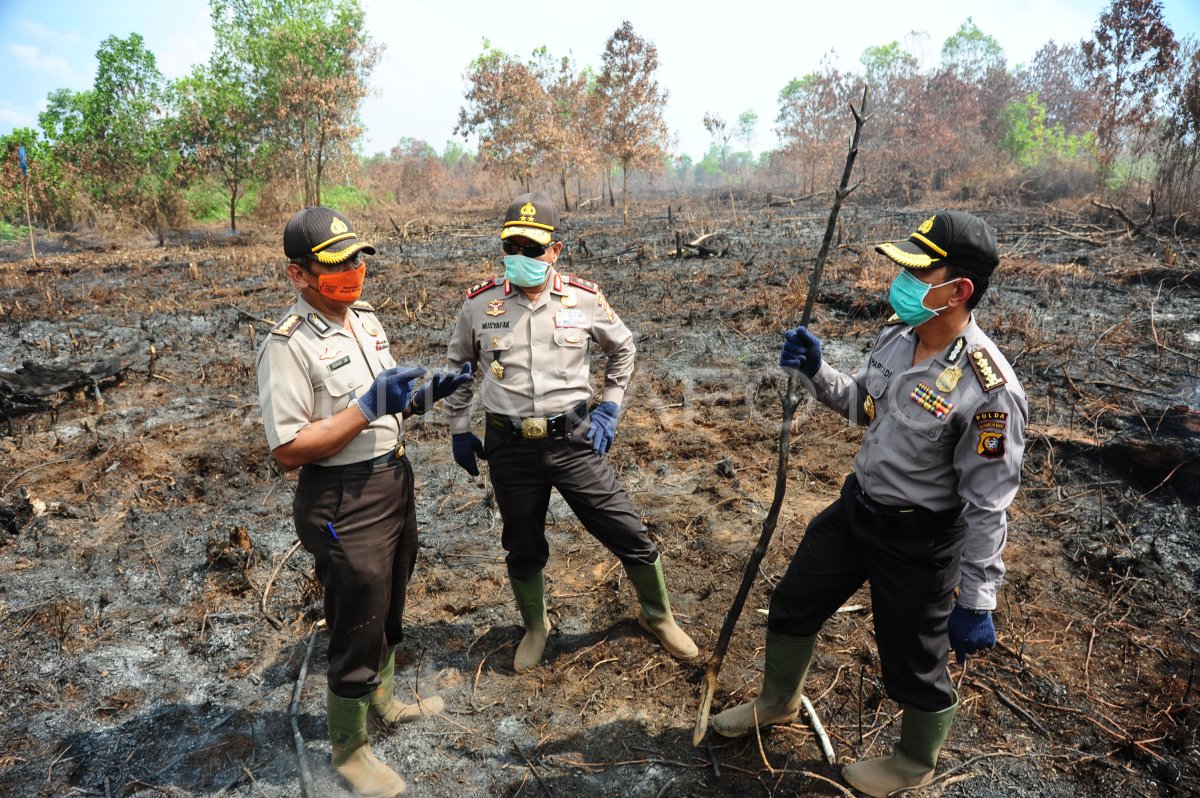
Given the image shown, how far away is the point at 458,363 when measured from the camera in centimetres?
309

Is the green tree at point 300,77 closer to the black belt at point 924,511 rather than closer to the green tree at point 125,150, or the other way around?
the green tree at point 125,150

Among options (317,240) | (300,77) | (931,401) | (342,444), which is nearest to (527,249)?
(317,240)

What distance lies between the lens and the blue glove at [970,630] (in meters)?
1.93

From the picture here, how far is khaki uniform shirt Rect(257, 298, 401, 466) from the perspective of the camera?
203cm

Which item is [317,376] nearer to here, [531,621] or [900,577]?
[531,621]

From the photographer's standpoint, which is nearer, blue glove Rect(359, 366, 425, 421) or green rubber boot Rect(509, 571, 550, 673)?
blue glove Rect(359, 366, 425, 421)

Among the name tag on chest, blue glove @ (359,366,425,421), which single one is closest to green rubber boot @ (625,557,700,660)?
the name tag on chest

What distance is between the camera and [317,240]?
213cm

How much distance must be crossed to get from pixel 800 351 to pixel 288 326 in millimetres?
1819

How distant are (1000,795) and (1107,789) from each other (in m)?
0.41

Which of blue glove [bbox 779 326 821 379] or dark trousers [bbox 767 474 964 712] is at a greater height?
blue glove [bbox 779 326 821 379]

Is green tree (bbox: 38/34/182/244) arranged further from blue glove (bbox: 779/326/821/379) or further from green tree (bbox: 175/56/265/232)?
blue glove (bbox: 779/326/821/379)

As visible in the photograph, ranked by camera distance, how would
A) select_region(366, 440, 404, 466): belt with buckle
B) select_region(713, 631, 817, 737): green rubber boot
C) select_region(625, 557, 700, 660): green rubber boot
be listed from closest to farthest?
1. select_region(366, 440, 404, 466): belt with buckle
2. select_region(713, 631, 817, 737): green rubber boot
3. select_region(625, 557, 700, 660): green rubber boot

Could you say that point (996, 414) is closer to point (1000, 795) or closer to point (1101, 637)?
point (1000, 795)
